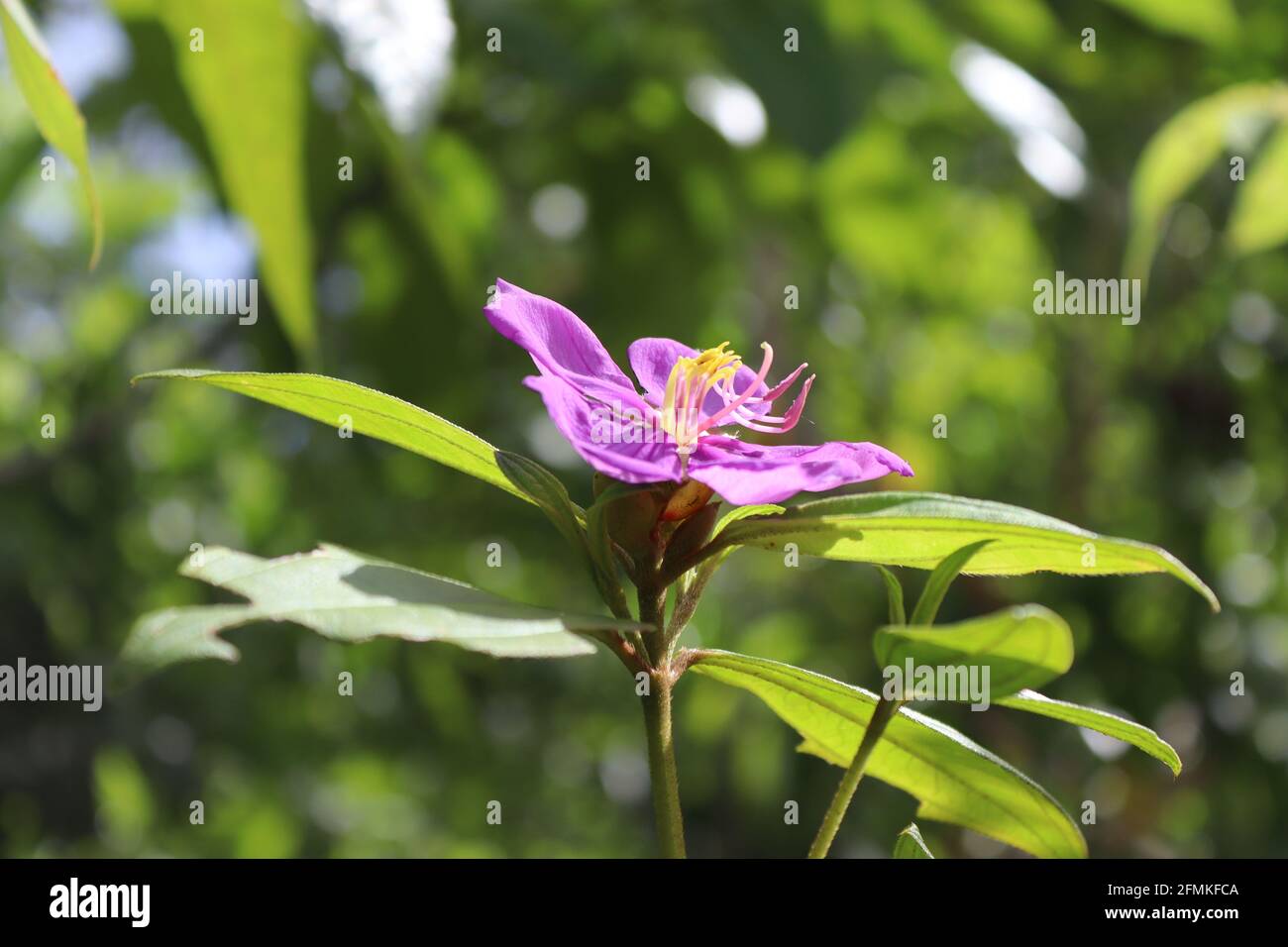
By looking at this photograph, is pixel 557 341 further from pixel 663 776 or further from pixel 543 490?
pixel 663 776

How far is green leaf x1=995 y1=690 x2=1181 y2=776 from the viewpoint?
53 centimetres

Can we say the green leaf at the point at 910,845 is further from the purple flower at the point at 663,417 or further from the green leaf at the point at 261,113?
the green leaf at the point at 261,113

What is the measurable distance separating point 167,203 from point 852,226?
9.05ft

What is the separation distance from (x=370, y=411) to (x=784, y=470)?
0.57 feet

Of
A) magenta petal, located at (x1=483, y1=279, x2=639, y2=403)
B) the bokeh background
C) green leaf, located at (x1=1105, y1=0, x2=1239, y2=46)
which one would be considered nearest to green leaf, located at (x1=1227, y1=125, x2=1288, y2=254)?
the bokeh background

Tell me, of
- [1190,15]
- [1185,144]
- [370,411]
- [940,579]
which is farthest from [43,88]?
[1190,15]

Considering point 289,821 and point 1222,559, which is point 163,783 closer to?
point 289,821

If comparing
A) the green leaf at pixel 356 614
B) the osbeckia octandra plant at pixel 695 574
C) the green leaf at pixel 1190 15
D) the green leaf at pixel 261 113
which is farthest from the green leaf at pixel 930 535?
the green leaf at pixel 1190 15

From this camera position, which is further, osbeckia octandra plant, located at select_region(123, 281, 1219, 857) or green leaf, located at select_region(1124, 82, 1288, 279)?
green leaf, located at select_region(1124, 82, 1288, 279)

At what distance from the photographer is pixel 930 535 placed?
0.54 m

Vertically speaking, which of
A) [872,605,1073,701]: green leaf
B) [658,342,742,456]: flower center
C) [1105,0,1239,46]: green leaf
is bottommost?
[872,605,1073,701]: green leaf

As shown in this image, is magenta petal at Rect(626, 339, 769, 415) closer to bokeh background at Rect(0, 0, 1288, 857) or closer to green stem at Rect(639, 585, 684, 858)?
green stem at Rect(639, 585, 684, 858)

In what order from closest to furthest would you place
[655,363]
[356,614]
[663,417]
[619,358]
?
1. [356,614]
2. [663,417]
3. [655,363]
4. [619,358]

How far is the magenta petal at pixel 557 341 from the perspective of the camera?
599mm
